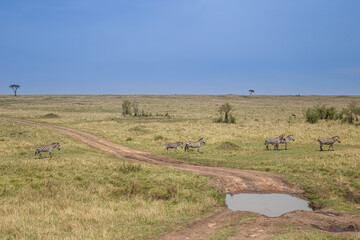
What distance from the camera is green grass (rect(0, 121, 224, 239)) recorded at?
1152cm

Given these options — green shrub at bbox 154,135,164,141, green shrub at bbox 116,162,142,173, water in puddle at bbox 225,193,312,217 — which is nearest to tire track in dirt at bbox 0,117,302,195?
water in puddle at bbox 225,193,312,217

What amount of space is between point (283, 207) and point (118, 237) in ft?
29.4

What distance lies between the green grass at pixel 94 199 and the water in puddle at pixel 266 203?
3.14 ft

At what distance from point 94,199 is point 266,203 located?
942 centimetres

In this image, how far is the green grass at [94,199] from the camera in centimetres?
1152

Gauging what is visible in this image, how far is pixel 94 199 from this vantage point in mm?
15625

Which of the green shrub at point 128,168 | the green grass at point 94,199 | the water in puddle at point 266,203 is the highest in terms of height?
the green shrub at point 128,168

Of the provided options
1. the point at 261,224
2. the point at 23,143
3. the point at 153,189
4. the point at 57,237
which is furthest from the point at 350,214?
the point at 23,143

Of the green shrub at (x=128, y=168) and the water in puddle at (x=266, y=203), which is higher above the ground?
the green shrub at (x=128, y=168)

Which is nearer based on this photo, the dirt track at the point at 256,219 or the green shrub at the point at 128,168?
the dirt track at the point at 256,219

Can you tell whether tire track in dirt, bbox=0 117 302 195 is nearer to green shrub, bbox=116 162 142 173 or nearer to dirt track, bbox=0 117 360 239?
dirt track, bbox=0 117 360 239

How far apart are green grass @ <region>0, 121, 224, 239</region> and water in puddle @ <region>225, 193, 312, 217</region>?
0.96 m

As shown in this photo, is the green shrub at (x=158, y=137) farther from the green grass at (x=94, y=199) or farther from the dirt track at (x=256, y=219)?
the dirt track at (x=256, y=219)

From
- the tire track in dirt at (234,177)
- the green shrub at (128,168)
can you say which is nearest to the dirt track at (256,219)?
the tire track in dirt at (234,177)
